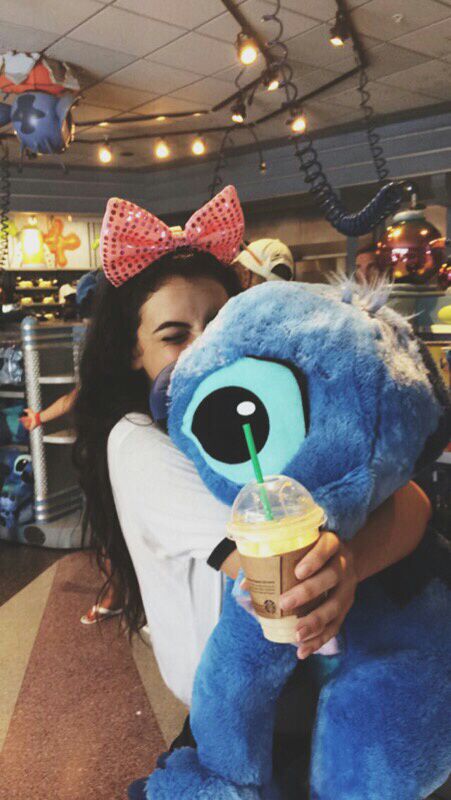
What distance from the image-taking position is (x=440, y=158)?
6.95m

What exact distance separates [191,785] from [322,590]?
0.40 meters

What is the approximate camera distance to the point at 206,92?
590 cm

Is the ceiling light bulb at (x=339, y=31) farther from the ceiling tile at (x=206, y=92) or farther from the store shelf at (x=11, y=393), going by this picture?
the store shelf at (x=11, y=393)

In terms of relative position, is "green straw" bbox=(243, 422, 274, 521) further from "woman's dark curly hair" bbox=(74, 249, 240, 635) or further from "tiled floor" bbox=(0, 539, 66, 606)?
"tiled floor" bbox=(0, 539, 66, 606)

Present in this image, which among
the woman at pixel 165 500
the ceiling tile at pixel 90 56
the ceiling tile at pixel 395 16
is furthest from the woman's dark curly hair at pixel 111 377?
the ceiling tile at pixel 90 56

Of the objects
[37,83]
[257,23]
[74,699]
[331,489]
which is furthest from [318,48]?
[331,489]

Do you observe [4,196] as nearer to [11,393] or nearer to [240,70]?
[240,70]

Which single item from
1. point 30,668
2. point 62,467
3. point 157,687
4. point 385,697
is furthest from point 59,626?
point 385,697

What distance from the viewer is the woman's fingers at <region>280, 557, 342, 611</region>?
0.62 metres

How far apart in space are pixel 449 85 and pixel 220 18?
2642 millimetres

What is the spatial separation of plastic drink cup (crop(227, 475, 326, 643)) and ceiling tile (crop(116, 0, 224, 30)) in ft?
14.1

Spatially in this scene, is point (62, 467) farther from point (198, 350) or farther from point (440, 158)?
point (440, 158)

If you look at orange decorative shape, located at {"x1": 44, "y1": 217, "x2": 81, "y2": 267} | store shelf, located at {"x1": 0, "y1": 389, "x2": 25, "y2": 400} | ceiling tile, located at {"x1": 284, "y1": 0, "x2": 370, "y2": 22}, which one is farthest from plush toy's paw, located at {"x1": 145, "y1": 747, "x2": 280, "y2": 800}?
orange decorative shape, located at {"x1": 44, "y1": 217, "x2": 81, "y2": 267}

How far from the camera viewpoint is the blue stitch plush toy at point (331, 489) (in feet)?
2.45
